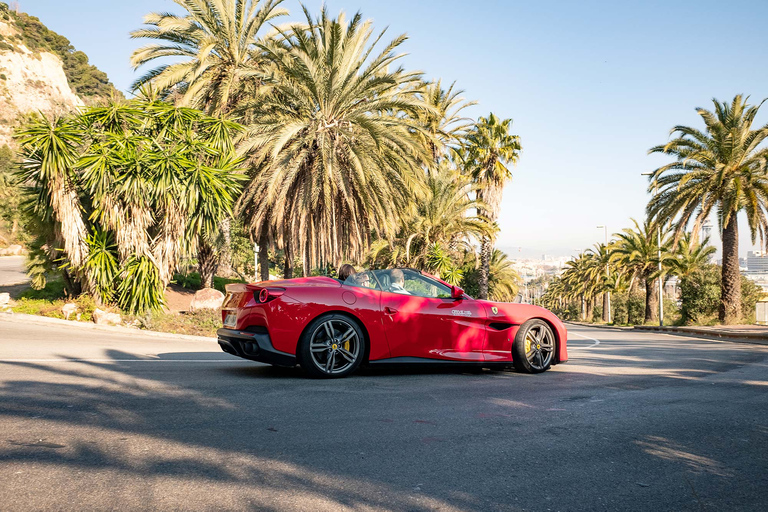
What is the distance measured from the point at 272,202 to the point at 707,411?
598 inches

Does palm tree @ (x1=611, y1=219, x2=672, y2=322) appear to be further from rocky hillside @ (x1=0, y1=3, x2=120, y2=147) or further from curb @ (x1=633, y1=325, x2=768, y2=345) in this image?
rocky hillside @ (x1=0, y1=3, x2=120, y2=147)

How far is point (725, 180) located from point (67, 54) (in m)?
132

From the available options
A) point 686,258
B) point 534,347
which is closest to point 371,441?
point 534,347

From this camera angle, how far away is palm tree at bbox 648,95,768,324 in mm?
25203

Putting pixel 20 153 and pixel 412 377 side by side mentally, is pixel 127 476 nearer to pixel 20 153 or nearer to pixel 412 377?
pixel 412 377

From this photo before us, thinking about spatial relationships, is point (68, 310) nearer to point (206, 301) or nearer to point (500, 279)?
point (206, 301)

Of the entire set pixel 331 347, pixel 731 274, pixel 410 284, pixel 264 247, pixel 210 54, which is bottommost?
pixel 331 347

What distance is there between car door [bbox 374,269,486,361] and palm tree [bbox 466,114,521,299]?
25256 mm

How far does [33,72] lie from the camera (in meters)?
102

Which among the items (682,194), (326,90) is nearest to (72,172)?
(326,90)

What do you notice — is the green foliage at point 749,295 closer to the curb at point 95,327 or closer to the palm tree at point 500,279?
the palm tree at point 500,279

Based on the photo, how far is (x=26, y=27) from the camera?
11638cm

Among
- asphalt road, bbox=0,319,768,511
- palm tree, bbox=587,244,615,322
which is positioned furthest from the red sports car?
palm tree, bbox=587,244,615,322

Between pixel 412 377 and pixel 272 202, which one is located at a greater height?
pixel 272 202
